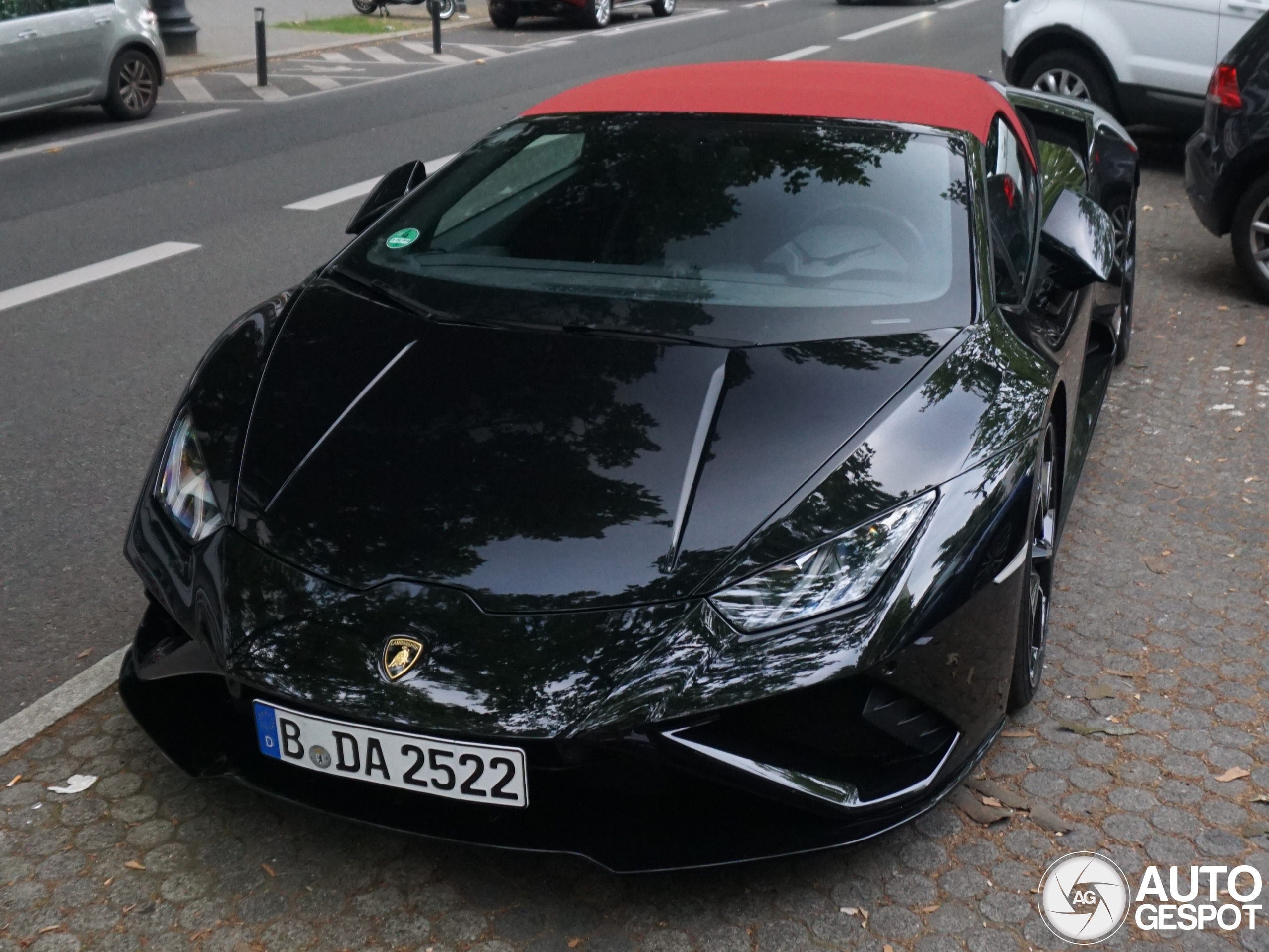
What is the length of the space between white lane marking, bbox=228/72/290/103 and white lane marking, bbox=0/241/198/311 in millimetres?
6547

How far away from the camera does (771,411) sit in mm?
→ 2975

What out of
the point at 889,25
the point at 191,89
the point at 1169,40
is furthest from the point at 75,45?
the point at 889,25

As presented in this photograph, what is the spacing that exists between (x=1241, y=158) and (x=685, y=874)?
5380 millimetres

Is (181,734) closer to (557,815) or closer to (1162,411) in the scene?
(557,815)

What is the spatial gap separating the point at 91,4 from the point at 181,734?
1110 centimetres

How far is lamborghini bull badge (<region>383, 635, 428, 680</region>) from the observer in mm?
2492

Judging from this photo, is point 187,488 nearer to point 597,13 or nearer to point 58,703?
point 58,703

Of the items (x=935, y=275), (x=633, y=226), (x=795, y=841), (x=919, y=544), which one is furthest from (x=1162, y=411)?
(x=795, y=841)

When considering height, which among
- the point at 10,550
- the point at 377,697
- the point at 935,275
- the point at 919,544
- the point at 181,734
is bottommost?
the point at 10,550

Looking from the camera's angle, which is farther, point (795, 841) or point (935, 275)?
point (935, 275)

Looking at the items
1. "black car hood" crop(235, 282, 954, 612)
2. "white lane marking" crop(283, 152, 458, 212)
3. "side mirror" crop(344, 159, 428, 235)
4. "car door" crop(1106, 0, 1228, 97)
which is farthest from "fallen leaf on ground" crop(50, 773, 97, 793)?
"car door" crop(1106, 0, 1228, 97)

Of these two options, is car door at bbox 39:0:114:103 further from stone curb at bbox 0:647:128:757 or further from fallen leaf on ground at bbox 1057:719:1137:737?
fallen leaf on ground at bbox 1057:719:1137:737

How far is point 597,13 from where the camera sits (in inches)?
848

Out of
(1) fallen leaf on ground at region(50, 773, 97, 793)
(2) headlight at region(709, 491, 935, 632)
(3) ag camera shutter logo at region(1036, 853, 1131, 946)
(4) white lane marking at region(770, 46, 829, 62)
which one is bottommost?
(4) white lane marking at region(770, 46, 829, 62)
